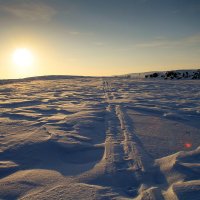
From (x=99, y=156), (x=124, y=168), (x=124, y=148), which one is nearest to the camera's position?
(x=124, y=168)

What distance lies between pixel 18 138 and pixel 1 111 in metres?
2.55

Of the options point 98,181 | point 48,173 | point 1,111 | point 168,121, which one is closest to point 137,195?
point 98,181

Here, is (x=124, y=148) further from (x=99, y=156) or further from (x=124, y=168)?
(x=124, y=168)

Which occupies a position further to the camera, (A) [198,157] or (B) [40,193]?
(A) [198,157]

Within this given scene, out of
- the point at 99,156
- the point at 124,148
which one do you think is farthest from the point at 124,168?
the point at 124,148

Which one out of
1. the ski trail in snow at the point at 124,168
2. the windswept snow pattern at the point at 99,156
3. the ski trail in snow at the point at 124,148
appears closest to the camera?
the windswept snow pattern at the point at 99,156

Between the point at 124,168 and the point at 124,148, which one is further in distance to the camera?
the point at 124,148

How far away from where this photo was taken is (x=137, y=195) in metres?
2.37

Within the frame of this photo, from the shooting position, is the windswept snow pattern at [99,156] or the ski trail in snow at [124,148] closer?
the windswept snow pattern at [99,156]

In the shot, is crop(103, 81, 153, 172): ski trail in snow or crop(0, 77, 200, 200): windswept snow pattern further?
crop(103, 81, 153, 172): ski trail in snow

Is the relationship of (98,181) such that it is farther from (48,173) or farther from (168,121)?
(168,121)

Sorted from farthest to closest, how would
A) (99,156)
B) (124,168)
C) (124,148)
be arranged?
(124,148) → (99,156) → (124,168)

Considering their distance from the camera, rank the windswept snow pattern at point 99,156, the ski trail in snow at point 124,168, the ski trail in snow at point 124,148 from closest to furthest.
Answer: the windswept snow pattern at point 99,156 → the ski trail in snow at point 124,168 → the ski trail in snow at point 124,148

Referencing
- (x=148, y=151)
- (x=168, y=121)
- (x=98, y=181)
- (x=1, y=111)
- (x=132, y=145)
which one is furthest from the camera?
(x=1, y=111)
